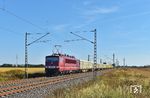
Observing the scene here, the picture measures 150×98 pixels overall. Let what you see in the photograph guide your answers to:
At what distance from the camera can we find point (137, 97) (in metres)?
15.5

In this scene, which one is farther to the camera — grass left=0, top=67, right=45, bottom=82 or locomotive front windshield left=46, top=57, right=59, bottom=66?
locomotive front windshield left=46, top=57, right=59, bottom=66

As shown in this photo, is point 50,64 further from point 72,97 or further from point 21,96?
point 72,97

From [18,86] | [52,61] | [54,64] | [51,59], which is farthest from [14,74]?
[18,86]

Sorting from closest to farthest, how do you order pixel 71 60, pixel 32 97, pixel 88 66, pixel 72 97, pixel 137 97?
pixel 137 97 → pixel 72 97 → pixel 32 97 → pixel 71 60 → pixel 88 66

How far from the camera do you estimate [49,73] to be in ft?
181

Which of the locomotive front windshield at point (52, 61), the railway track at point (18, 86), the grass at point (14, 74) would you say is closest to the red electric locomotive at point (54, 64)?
the locomotive front windshield at point (52, 61)

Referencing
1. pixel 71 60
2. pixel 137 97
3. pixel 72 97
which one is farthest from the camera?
pixel 71 60

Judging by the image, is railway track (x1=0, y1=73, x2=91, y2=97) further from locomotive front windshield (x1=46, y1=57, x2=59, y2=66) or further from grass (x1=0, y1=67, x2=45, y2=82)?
locomotive front windshield (x1=46, y1=57, x2=59, y2=66)

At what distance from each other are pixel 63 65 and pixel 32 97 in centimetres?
3538

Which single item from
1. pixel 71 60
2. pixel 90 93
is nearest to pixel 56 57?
pixel 71 60

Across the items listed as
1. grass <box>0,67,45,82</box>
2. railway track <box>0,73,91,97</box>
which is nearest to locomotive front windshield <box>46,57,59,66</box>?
grass <box>0,67,45,82</box>

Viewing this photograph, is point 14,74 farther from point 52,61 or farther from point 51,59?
point 52,61

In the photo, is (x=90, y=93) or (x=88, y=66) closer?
(x=90, y=93)

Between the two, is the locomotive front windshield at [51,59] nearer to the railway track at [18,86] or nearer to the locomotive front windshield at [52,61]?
the locomotive front windshield at [52,61]
